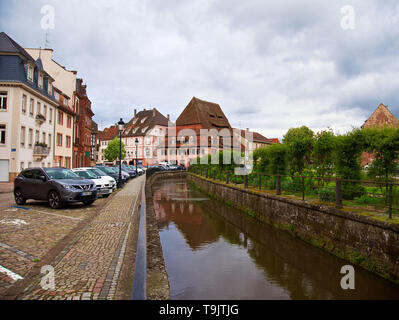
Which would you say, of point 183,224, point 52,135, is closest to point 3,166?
point 52,135

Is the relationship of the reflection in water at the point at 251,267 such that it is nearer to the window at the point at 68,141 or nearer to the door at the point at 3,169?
the door at the point at 3,169

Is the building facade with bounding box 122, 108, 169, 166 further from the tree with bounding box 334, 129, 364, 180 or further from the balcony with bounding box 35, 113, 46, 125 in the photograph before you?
the tree with bounding box 334, 129, 364, 180

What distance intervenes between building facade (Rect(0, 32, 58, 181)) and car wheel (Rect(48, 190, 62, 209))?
1728 cm

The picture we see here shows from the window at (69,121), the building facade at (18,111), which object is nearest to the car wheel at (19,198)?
the building facade at (18,111)

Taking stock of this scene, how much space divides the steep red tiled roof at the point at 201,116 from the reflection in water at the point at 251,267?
5141cm

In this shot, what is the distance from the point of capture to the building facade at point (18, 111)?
1028 inches

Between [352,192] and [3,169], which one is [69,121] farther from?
[352,192]

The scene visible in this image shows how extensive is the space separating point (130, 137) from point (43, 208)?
241 ft

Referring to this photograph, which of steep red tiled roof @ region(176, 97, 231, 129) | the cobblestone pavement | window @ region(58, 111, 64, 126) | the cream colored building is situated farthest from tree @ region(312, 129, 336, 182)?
steep red tiled roof @ region(176, 97, 231, 129)

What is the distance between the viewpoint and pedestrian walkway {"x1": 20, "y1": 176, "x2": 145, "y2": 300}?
13.5ft

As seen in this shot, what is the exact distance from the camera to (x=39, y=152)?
29.8 m

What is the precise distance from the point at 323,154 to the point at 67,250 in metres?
8.97

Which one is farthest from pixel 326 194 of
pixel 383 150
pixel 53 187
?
pixel 53 187
